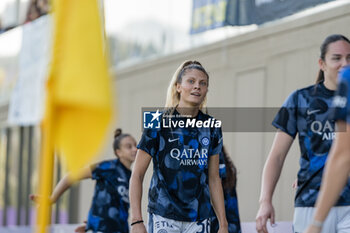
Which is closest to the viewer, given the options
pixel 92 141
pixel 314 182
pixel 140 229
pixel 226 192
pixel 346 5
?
pixel 92 141

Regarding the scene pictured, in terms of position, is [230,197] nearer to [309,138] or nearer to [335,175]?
[309,138]

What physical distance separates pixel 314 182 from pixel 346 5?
187 inches

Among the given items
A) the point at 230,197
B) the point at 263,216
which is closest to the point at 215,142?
the point at 263,216

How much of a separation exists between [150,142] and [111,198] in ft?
10.3

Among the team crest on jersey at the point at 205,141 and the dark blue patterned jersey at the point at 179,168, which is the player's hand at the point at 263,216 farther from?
the team crest on jersey at the point at 205,141

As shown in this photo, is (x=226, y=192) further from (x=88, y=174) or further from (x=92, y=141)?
(x=92, y=141)

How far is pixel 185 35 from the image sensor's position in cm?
1226

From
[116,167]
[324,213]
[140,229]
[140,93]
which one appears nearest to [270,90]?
[116,167]

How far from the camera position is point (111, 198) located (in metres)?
8.50

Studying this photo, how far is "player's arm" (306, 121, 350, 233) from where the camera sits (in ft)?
12.0

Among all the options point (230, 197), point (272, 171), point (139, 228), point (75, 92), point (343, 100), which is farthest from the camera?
point (230, 197)

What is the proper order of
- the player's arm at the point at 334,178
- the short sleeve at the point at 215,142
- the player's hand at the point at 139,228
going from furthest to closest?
the short sleeve at the point at 215,142
the player's hand at the point at 139,228
the player's arm at the point at 334,178

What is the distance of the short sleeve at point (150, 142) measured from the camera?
17.9ft

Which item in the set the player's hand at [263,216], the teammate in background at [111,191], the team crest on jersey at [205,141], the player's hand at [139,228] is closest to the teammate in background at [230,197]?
the teammate in background at [111,191]
